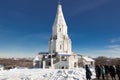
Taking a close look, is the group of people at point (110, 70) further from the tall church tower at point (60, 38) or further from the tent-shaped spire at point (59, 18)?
the tent-shaped spire at point (59, 18)

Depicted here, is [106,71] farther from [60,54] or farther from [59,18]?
[59,18]

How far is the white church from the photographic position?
5144 centimetres

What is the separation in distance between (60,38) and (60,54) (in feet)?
22.0

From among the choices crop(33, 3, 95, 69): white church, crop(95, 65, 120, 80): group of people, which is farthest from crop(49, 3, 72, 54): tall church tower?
crop(95, 65, 120, 80): group of people

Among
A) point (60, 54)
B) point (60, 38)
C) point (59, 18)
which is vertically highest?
point (59, 18)

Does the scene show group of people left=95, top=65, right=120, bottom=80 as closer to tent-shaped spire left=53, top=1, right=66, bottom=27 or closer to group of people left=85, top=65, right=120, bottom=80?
group of people left=85, top=65, right=120, bottom=80

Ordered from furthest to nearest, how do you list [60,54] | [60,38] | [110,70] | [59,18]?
1. [59,18]
2. [60,38]
3. [60,54]
4. [110,70]

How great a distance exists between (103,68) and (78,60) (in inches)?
1463

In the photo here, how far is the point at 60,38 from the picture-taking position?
59688 millimetres

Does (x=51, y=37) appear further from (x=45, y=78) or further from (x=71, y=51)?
(x=45, y=78)

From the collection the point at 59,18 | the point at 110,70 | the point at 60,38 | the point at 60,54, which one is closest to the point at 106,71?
the point at 110,70

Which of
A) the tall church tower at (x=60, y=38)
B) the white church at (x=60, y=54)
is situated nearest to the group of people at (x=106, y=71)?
the white church at (x=60, y=54)

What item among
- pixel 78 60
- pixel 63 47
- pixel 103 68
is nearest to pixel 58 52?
pixel 63 47

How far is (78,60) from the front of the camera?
5591 centimetres
